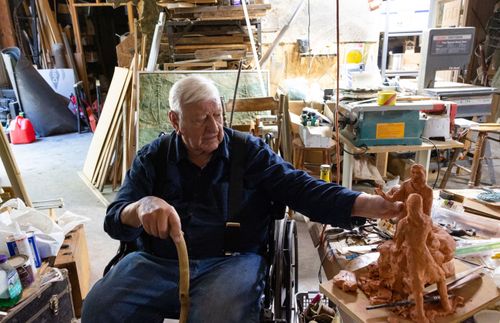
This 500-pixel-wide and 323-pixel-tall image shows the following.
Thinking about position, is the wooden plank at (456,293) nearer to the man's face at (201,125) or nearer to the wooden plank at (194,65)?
the man's face at (201,125)

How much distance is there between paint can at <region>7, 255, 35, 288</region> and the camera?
161cm

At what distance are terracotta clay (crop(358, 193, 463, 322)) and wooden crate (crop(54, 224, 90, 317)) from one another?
1.58 meters

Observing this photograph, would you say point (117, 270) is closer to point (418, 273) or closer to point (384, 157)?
point (418, 273)

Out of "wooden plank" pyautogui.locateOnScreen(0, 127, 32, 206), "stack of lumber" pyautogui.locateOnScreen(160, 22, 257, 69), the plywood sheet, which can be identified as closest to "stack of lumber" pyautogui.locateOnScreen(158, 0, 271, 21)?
"stack of lumber" pyautogui.locateOnScreen(160, 22, 257, 69)

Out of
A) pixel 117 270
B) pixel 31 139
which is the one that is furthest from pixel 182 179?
pixel 31 139

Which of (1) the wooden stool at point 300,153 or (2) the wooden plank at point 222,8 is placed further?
(2) the wooden plank at point 222,8

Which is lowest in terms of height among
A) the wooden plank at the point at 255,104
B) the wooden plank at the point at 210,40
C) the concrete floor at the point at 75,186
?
the concrete floor at the point at 75,186

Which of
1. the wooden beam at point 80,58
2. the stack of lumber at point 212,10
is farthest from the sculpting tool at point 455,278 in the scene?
the wooden beam at point 80,58

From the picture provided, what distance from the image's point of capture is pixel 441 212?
1.63 meters

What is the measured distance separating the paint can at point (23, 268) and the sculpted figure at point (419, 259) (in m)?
1.55

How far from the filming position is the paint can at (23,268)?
161 cm

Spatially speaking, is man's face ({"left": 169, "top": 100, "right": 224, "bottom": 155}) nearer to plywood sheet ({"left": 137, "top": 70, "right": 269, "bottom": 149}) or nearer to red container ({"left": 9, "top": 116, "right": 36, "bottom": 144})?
plywood sheet ({"left": 137, "top": 70, "right": 269, "bottom": 149})

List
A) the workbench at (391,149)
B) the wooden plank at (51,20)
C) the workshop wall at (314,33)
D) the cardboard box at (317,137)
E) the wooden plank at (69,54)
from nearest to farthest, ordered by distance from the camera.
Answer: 1. the workbench at (391,149)
2. the cardboard box at (317,137)
3. the workshop wall at (314,33)
4. the wooden plank at (51,20)
5. the wooden plank at (69,54)

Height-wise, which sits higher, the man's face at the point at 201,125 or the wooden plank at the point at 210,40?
the wooden plank at the point at 210,40
